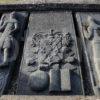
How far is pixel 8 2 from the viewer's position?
7.60 meters

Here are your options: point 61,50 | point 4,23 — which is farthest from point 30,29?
point 61,50

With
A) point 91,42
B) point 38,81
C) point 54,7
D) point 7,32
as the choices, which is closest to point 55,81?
point 38,81

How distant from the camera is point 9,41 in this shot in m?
5.75

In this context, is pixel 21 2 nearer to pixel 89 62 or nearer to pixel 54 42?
pixel 54 42

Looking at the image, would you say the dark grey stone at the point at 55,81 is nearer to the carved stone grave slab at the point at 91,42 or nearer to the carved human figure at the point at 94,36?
the carved stone grave slab at the point at 91,42

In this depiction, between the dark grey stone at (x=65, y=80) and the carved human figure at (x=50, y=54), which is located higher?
the carved human figure at (x=50, y=54)

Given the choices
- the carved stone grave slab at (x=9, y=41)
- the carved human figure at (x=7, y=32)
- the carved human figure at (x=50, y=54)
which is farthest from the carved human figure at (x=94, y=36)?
the carved human figure at (x=7, y=32)

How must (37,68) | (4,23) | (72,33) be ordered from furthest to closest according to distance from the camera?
1. (4,23)
2. (72,33)
3. (37,68)

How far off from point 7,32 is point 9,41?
46cm

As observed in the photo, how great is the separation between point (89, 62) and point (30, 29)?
1.83 meters

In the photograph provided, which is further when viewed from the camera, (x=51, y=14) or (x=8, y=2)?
(x=8, y=2)

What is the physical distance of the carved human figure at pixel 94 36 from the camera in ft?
17.1

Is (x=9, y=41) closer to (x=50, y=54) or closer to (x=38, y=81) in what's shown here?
(x=50, y=54)

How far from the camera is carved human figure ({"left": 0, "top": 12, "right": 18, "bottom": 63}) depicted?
554cm
